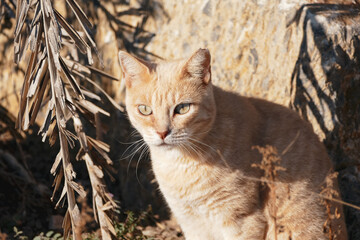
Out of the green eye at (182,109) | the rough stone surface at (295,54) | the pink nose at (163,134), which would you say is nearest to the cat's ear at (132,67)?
the green eye at (182,109)

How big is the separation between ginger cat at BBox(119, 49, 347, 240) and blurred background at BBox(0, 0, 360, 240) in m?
0.45

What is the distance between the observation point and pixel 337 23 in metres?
3.45

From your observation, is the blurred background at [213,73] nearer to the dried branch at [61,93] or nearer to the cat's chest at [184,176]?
the dried branch at [61,93]

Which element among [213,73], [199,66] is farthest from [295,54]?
[199,66]

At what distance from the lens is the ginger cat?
3.00 m

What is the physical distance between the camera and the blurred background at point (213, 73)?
351 centimetres

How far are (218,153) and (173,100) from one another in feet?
1.51

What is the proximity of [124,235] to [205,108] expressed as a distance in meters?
1.47

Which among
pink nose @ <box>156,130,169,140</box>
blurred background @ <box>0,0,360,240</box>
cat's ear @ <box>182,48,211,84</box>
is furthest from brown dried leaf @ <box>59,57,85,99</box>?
cat's ear @ <box>182,48,211,84</box>

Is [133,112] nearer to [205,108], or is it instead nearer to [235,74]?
[205,108]

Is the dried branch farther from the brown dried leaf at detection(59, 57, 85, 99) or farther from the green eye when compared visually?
the green eye

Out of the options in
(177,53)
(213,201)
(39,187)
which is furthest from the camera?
(39,187)

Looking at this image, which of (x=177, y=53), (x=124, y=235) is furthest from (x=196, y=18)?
(x=124, y=235)

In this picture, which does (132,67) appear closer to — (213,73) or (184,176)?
(184,176)
